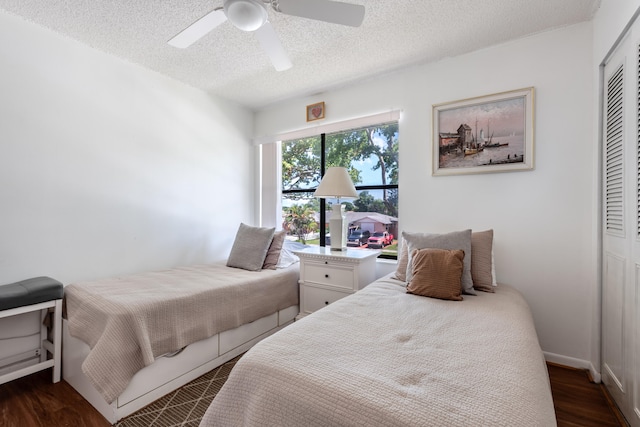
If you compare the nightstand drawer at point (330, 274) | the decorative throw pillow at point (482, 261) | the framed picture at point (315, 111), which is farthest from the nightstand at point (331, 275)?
the framed picture at point (315, 111)

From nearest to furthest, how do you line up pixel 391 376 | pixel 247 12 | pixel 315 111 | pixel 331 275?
pixel 391 376 → pixel 247 12 → pixel 331 275 → pixel 315 111

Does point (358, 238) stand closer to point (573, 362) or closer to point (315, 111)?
point (315, 111)

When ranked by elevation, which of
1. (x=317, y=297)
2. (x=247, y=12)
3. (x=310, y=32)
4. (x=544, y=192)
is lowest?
(x=317, y=297)

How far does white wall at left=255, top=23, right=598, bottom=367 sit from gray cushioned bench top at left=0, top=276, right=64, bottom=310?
276 centimetres

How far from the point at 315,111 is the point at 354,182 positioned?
905mm

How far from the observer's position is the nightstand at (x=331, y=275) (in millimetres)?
2451

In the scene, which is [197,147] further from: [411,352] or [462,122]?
[411,352]

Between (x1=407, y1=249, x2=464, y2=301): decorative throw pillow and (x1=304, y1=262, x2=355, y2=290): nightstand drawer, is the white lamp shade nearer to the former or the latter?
(x1=304, y1=262, x2=355, y2=290): nightstand drawer

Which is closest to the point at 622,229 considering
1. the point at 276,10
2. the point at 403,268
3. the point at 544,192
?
the point at 544,192

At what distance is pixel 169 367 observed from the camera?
1881 mm

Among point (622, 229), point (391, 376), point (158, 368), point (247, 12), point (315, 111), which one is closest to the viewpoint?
point (391, 376)

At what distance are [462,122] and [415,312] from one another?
1.70 m

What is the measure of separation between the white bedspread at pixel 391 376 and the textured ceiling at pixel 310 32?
1.89 m

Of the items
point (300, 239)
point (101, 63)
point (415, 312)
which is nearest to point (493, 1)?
point (415, 312)
